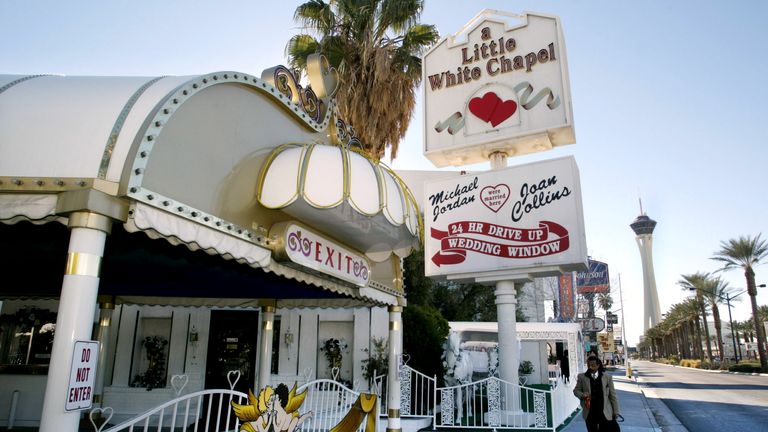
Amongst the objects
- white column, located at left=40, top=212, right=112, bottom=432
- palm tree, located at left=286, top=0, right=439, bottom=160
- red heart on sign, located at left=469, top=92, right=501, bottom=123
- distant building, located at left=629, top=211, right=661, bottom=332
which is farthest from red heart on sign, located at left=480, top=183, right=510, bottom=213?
distant building, located at left=629, top=211, right=661, bottom=332

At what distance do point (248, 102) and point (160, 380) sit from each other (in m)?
A: 11.2

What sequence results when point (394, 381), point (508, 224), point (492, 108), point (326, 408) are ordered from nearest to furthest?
point (326, 408) < point (394, 381) < point (508, 224) < point (492, 108)

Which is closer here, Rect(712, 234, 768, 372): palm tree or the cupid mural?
the cupid mural

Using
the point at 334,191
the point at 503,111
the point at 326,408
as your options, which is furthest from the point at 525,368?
the point at 334,191

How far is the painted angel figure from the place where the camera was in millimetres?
3521

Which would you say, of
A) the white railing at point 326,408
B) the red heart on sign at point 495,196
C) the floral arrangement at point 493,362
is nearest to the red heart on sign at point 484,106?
the red heart on sign at point 495,196

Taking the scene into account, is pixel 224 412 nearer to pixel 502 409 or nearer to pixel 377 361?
pixel 377 361

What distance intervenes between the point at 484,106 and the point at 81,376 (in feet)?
40.9

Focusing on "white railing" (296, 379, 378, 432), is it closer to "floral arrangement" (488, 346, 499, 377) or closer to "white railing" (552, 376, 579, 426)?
"white railing" (552, 376, 579, 426)

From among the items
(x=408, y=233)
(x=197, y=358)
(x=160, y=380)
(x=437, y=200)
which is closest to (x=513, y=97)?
(x=437, y=200)

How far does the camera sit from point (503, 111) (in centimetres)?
1368

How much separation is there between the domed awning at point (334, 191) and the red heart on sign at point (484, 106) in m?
8.59

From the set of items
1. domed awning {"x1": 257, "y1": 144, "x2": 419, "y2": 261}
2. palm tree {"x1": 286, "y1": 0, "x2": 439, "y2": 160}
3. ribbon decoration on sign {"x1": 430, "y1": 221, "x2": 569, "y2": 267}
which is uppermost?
palm tree {"x1": 286, "y1": 0, "x2": 439, "y2": 160}

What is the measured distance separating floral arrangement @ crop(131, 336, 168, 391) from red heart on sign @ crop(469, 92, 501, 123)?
35.2 ft
